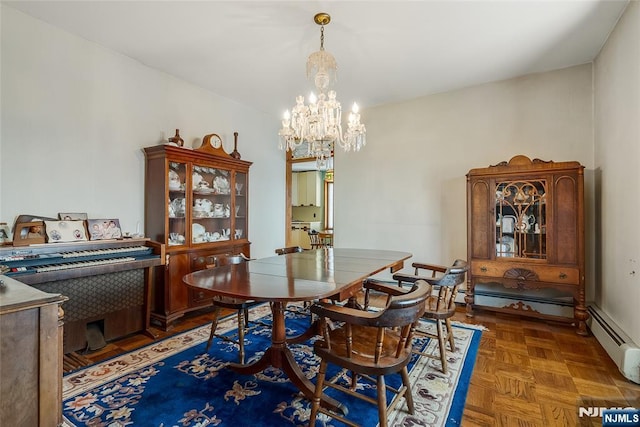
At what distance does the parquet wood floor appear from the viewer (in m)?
1.78

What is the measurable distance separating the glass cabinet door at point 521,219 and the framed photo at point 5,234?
4.52m

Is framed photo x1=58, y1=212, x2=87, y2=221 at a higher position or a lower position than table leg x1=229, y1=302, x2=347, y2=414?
higher

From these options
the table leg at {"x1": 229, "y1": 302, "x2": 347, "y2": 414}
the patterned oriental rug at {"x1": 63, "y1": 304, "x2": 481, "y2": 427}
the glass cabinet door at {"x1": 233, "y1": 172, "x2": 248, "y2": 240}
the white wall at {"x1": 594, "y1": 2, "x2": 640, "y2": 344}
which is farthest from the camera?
the glass cabinet door at {"x1": 233, "y1": 172, "x2": 248, "y2": 240}

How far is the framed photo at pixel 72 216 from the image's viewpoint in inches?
106

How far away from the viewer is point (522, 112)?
3682 millimetres

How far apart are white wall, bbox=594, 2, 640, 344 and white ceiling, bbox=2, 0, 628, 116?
0.27 meters

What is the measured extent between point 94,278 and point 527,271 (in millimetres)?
4198

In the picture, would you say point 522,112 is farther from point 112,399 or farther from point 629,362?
point 112,399

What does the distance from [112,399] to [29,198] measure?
71.2 inches

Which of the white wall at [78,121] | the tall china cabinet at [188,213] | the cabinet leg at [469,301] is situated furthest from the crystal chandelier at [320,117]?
the cabinet leg at [469,301]

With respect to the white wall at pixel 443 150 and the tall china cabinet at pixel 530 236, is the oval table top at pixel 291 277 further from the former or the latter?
the white wall at pixel 443 150

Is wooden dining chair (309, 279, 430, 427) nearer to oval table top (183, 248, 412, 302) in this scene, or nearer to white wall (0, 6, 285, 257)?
oval table top (183, 248, 412, 302)

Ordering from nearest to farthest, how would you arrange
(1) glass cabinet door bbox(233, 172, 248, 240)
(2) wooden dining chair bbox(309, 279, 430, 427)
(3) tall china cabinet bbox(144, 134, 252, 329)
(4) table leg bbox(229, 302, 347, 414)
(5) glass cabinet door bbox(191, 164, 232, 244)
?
(2) wooden dining chair bbox(309, 279, 430, 427) → (4) table leg bbox(229, 302, 347, 414) → (3) tall china cabinet bbox(144, 134, 252, 329) → (5) glass cabinet door bbox(191, 164, 232, 244) → (1) glass cabinet door bbox(233, 172, 248, 240)

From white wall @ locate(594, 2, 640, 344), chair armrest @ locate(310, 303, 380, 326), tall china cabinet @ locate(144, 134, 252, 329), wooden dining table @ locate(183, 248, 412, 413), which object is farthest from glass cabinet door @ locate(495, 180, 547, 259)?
tall china cabinet @ locate(144, 134, 252, 329)
